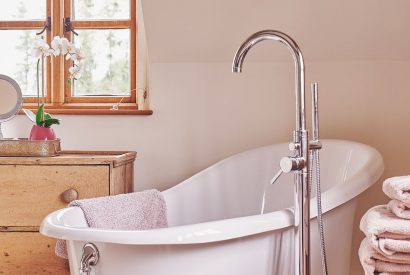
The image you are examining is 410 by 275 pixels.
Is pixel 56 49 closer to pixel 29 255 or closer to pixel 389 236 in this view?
pixel 29 255

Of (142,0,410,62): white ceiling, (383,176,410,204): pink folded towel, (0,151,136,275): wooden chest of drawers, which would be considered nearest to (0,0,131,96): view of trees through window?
(142,0,410,62): white ceiling

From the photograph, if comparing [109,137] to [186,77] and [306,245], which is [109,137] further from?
[306,245]

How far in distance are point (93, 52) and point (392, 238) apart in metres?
1.84

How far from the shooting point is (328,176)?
2027mm

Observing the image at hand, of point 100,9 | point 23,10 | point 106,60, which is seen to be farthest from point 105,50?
point 23,10

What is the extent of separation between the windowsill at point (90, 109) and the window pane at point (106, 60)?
89 millimetres

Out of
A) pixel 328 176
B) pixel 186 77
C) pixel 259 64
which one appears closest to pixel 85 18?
pixel 186 77

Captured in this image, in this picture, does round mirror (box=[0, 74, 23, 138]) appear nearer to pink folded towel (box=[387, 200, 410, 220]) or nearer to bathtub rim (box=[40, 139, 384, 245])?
bathtub rim (box=[40, 139, 384, 245])

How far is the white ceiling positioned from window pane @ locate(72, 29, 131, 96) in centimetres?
25

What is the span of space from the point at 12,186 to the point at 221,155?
0.89 meters

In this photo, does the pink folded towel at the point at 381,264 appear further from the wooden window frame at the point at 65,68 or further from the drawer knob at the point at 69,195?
the wooden window frame at the point at 65,68

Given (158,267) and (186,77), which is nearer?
(158,267)

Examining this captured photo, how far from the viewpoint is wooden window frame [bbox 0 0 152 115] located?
2523mm

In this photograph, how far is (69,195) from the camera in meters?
1.97
